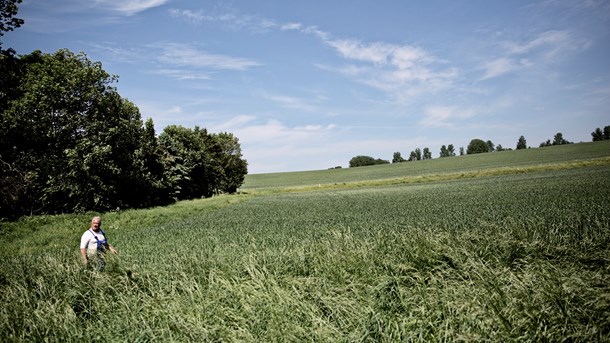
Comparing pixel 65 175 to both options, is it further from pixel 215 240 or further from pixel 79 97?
pixel 215 240

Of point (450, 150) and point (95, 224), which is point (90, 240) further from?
point (450, 150)

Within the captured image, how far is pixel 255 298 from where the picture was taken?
6145 mm

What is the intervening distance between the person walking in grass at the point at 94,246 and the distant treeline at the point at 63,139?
2143 cm

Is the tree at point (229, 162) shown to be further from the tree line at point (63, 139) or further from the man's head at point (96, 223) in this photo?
the man's head at point (96, 223)

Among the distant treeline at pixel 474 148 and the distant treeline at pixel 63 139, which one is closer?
the distant treeline at pixel 63 139

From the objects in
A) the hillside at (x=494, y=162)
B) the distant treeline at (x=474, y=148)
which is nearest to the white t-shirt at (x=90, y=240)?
the hillside at (x=494, y=162)

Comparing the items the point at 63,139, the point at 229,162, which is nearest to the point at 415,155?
the point at 229,162

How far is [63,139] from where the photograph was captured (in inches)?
1072

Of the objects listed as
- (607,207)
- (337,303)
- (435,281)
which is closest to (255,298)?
(337,303)

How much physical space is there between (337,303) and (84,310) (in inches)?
209

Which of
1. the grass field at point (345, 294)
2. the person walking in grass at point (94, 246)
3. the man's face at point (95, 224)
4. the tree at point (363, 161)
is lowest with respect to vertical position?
the grass field at point (345, 294)

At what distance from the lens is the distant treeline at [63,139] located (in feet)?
82.5

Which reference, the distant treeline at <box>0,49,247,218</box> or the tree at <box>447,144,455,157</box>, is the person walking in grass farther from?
the tree at <box>447,144,455,157</box>

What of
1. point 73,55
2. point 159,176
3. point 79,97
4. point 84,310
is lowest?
point 84,310
